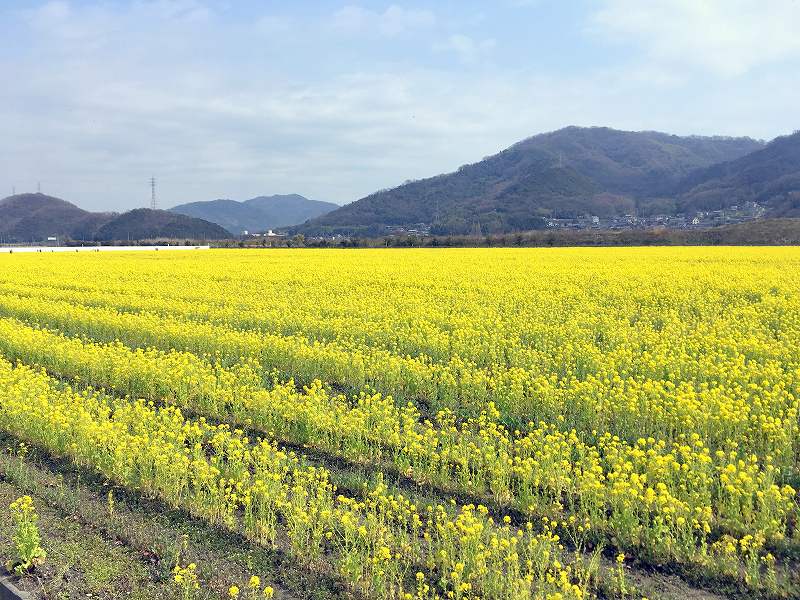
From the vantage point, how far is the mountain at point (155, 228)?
474 feet

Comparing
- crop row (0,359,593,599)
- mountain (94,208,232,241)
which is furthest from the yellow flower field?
mountain (94,208,232,241)

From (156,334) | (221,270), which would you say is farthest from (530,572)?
(221,270)

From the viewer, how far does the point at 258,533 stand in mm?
6043

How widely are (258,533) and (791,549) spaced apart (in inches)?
190

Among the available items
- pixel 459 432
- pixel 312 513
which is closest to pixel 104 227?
pixel 459 432

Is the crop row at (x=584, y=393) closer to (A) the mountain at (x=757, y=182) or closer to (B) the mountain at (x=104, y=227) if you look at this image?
(A) the mountain at (x=757, y=182)

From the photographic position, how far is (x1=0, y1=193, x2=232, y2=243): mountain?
147 meters

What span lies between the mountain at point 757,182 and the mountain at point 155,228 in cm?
11198

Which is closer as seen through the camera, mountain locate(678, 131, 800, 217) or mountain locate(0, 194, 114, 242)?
mountain locate(678, 131, 800, 217)

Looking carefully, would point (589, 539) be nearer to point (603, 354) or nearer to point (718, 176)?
point (603, 354)

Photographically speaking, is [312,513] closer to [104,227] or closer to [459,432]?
[459,432]

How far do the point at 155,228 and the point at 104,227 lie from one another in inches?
608

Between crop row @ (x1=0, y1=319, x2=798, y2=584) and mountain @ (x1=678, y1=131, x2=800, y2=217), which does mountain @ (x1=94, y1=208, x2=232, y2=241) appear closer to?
mountain @ (x1=678, y1=131, x2=800, y2=217)

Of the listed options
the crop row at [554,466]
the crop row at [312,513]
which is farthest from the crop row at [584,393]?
the crop row at [312,513]
